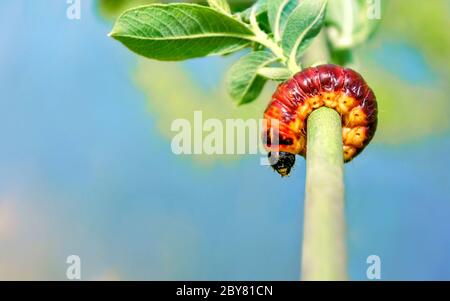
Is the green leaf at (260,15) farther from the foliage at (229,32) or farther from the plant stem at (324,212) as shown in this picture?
the plant stem at (324,212)

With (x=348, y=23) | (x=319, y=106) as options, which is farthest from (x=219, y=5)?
(x=348, y=23)

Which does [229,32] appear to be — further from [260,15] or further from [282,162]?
[282,162]

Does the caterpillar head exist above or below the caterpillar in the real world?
below

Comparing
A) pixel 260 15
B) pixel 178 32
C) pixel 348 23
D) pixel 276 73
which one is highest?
pixel 348 23

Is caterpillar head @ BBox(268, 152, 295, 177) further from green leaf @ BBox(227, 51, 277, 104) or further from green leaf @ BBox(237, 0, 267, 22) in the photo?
green leaf @ BBox(237, 0, 267, 22)

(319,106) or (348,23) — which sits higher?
(348,23)

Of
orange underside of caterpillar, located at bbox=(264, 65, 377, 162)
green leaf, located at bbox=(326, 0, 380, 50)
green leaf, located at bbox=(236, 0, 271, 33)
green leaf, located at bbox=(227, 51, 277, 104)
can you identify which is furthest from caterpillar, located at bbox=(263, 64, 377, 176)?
green leaf, located at bbox=(326, 0, 380, 50)
